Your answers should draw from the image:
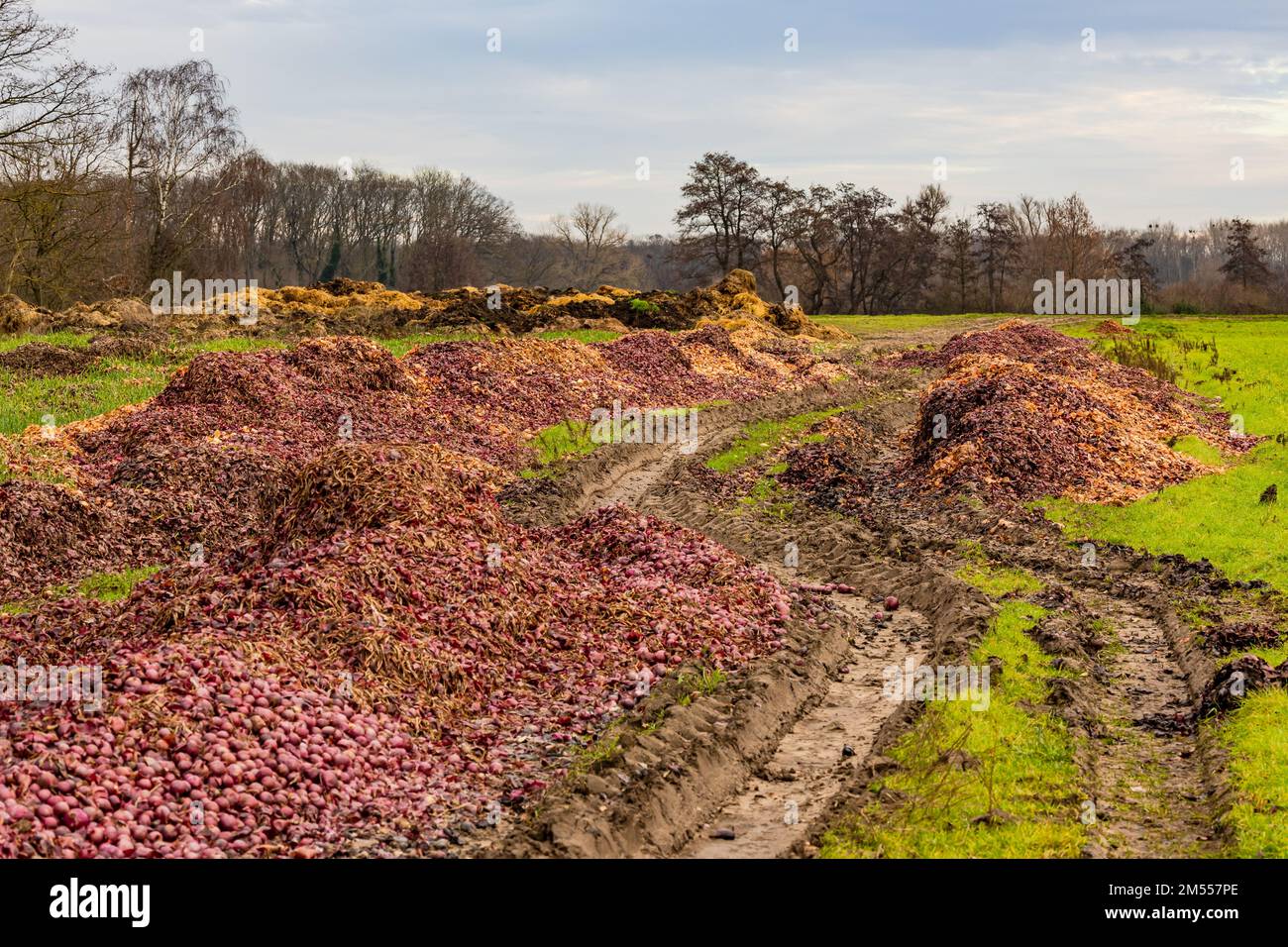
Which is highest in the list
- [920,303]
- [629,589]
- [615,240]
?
[615,240]

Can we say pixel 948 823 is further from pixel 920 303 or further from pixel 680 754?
pixel 920 303

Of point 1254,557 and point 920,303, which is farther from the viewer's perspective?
point 920,303

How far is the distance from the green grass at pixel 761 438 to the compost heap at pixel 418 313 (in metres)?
10.8

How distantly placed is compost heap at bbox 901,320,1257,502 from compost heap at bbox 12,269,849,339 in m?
16.6

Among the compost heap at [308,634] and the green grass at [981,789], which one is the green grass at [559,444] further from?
the green grass at [981,789]

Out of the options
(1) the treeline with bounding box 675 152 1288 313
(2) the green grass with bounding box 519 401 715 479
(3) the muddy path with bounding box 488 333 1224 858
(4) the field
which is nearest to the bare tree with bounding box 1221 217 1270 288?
(1) the treeline with bounding box 675 152 1288 313

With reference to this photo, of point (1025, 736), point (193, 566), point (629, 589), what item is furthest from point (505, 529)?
point (1025, 736)

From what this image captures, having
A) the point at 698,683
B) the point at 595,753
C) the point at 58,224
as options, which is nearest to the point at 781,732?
the point at 698,683

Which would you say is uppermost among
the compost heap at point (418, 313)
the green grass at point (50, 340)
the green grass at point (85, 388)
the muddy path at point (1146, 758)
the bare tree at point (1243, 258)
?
the bare tree at point (1243, 258)

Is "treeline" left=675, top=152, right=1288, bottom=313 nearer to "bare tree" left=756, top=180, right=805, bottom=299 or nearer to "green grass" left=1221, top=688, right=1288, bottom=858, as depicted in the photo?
"bare tree" left=756, top=180, right=805, bottom=299

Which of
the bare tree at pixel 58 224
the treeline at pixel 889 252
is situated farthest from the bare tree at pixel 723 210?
the bare tree at pixel 58 224

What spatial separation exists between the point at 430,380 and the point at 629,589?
1439cm

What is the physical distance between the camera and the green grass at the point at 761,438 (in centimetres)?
2292

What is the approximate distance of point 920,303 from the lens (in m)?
80.0
